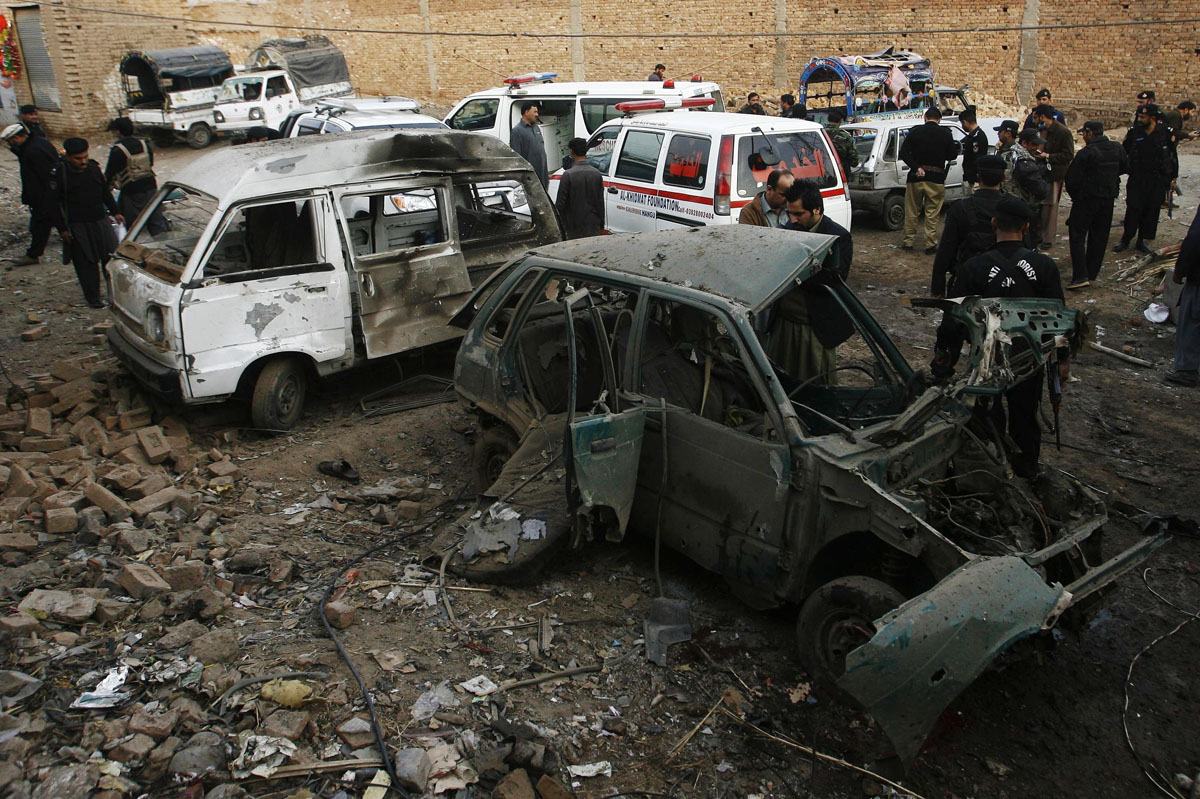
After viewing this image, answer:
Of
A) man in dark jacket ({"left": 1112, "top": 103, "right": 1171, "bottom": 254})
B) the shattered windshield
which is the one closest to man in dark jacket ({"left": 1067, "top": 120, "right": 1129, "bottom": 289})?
man in dark jacket ({"left": 1112, "top": 103, "right": 1171, "bottom": 254})

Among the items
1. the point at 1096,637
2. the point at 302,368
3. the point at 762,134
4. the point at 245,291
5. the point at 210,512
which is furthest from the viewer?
the point at 762,134

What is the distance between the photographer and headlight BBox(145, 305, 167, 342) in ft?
20.5

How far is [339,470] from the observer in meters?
6.07

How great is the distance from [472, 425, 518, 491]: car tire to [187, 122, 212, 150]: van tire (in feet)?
62.3

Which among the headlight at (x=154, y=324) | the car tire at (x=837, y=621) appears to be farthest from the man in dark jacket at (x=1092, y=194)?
the headlight at (x=154, y=324)

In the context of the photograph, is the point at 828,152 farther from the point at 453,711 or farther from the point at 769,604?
the point at 453,711

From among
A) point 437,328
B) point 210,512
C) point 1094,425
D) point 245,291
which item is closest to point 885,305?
point 1094,425

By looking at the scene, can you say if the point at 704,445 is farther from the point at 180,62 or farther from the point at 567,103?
the point at 180,62

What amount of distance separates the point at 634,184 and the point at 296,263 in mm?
4377

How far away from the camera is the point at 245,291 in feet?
20.9

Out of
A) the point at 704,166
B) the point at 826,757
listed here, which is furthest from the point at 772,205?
the point at 826,757

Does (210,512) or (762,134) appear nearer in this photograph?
(210,512)

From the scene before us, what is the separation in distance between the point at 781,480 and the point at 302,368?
14.4 ft

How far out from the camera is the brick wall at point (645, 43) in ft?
62.1
